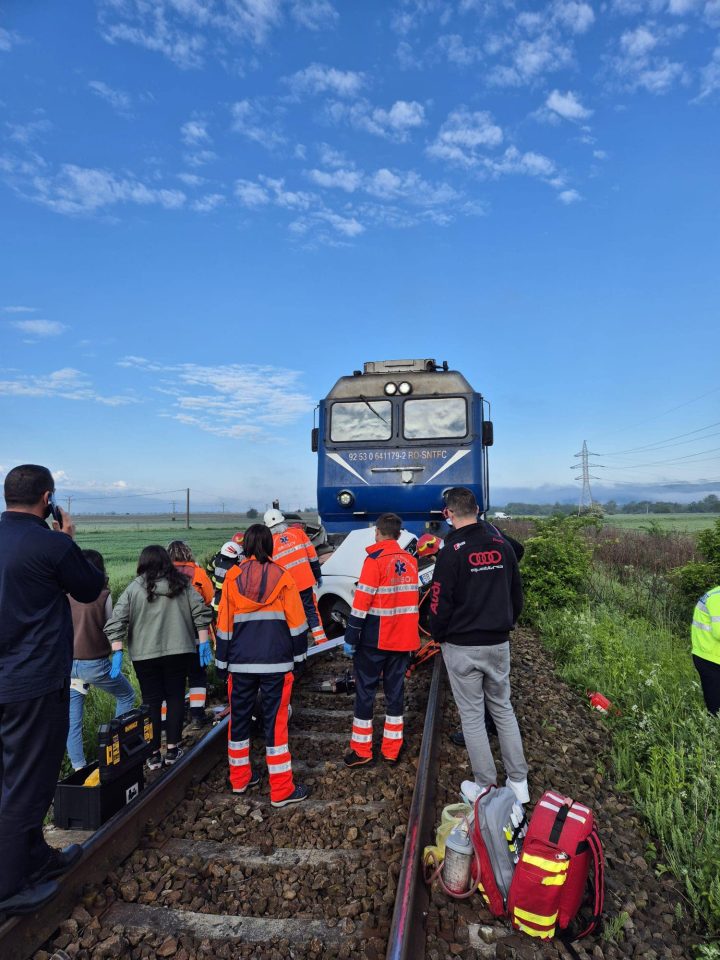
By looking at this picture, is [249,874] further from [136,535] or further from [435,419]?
[136,535]

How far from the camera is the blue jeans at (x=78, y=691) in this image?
4820 millimetres

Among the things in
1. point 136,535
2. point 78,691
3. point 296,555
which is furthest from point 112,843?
point 136,535

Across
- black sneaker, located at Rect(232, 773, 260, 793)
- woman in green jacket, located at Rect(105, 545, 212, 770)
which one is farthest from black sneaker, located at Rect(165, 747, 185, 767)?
black sneaker, located at Rect(232, 773, 260, 793)

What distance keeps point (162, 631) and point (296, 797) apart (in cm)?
162

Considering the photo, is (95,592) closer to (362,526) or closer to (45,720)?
(45,720)

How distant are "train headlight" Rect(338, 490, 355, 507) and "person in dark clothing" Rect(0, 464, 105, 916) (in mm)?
5691

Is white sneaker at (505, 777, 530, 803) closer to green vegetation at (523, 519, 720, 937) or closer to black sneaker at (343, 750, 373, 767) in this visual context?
green vegetation at (523, 519, 720, 937)

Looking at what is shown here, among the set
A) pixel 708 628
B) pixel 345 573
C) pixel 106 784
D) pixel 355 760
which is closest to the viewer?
pixel 106 784

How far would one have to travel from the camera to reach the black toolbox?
148 inches

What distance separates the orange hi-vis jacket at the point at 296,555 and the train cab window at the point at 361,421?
126 inches

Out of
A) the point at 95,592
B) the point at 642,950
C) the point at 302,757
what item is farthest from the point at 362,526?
the point at 642,950

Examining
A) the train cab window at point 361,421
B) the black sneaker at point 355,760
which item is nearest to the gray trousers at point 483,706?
the black sneaker at point 355,760

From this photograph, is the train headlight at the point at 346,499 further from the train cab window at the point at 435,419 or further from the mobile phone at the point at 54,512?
the mobile phone at the point at 54,512

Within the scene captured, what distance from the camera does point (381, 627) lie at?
15.4 feet
